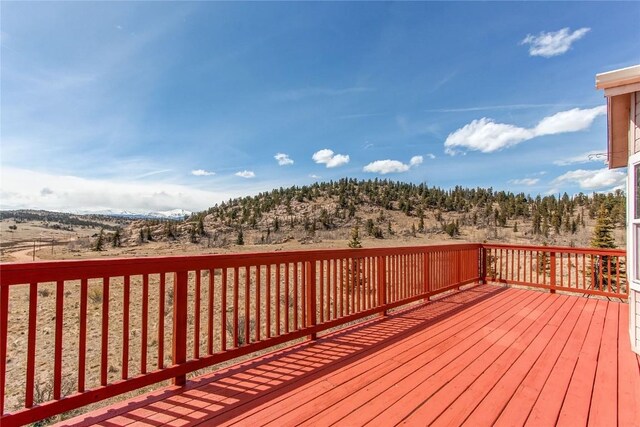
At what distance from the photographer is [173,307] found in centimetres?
225

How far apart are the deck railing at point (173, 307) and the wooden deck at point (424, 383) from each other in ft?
0.70

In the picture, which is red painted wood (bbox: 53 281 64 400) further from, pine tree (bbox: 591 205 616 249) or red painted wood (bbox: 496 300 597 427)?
pine tree (bbox: 591 205 616 249)

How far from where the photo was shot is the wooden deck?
2.03 m

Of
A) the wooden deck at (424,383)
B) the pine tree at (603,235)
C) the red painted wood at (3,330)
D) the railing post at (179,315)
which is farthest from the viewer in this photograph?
the pine tree at (603,235)

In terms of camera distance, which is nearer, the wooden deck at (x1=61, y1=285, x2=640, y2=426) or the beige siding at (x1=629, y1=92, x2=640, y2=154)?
the wooden deck at (x1=61, y1=285, x2=640, y2=426)

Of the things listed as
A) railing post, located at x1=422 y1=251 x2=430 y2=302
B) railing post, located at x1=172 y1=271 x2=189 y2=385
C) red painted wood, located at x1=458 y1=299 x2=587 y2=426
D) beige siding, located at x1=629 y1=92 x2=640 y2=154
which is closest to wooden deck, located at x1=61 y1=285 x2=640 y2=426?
red painted wood, located at x1=458 y1=299 x2=587 y2=426

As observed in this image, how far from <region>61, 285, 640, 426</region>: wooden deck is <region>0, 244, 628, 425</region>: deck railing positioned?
0.21m

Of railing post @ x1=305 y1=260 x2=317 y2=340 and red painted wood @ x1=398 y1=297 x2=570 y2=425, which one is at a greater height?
railing post @ x1=305 y1=260 x2=317 y2=340

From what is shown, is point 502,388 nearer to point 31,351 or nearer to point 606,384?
point 606,384

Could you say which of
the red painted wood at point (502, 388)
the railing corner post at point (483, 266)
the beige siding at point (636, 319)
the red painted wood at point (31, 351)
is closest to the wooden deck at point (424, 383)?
the red painted wood at point (502, 388)

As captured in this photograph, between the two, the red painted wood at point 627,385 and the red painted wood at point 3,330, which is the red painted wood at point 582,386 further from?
the red painted wood at point 3,330

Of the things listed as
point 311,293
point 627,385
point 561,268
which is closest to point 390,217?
point 561,268

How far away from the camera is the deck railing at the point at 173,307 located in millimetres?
1788

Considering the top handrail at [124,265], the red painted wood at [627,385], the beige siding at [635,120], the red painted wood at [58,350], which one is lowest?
the red painted wood at [627,385]
